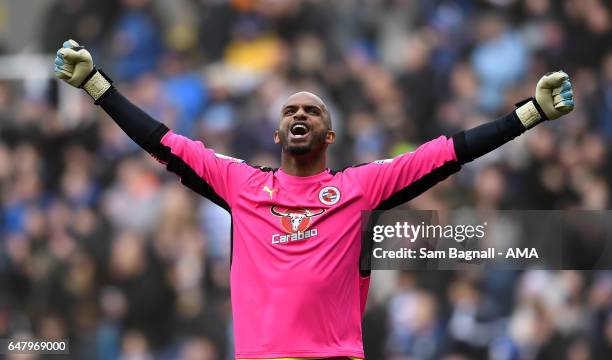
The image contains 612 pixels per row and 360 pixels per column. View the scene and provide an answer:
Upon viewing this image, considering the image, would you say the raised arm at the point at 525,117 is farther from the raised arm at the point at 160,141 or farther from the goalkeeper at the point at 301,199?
the raised arm at the point at 160,141

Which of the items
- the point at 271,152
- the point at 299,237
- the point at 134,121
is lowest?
the point at 299,237

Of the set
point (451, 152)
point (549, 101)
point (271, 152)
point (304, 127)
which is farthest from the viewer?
point (271, 152)

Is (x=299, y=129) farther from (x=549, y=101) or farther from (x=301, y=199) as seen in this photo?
(x=549, y=101)

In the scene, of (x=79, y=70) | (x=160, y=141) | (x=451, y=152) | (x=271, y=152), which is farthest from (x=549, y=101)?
(x=271, y=152)

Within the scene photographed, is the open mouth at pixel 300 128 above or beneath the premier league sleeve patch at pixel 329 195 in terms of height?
above

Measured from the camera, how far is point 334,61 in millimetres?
14359

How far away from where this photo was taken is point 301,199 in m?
6.90

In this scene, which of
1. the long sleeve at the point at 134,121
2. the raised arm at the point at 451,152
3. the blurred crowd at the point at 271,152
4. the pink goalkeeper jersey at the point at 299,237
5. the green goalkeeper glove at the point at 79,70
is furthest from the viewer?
the blurred crowd at the point at 271,152

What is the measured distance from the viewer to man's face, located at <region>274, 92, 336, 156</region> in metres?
6.90

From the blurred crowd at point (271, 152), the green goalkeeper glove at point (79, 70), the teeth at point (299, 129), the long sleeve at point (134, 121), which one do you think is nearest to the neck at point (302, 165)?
the teeth at point (299, 129)

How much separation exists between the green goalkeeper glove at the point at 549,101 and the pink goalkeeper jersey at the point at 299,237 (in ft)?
1.38

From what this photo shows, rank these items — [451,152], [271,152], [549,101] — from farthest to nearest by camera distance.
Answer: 1. [271,152]
2. [451,152]
3. [549,101]

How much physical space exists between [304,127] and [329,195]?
0.38 meters

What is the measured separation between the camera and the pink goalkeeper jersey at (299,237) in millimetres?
6582
